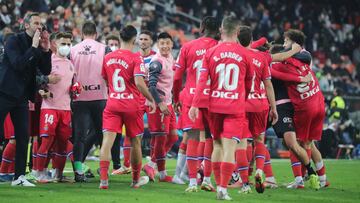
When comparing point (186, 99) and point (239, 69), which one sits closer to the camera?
point (239, 69)

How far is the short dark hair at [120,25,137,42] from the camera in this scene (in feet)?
41.2

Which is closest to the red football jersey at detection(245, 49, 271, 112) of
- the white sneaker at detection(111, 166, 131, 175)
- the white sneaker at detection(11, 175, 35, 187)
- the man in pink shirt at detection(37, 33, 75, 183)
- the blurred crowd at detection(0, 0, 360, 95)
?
the man in pink shirt at detection(37, 33, 75, 183)

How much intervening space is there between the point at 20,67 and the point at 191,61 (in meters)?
2.48

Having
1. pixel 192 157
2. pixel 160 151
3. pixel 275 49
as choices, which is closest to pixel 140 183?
pixel 192 157

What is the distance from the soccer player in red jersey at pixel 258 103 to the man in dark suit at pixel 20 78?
2877 millimetres

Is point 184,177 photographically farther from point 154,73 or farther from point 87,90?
point 87,90

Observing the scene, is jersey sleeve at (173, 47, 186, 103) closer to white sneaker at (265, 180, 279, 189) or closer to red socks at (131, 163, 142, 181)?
red socks at (131, 163, 142, 181)

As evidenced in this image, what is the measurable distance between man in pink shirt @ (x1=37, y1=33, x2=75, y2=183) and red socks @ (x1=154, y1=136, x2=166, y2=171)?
4.97 ft

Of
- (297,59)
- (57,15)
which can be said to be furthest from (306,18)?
(297,59)

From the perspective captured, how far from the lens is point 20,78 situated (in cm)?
1290

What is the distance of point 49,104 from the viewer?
45.1 feet

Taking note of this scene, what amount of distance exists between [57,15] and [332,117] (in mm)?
8337

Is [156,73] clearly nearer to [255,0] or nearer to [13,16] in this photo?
[13,16]

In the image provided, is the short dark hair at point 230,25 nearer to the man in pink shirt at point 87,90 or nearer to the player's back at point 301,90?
the player's back at point 301,90
